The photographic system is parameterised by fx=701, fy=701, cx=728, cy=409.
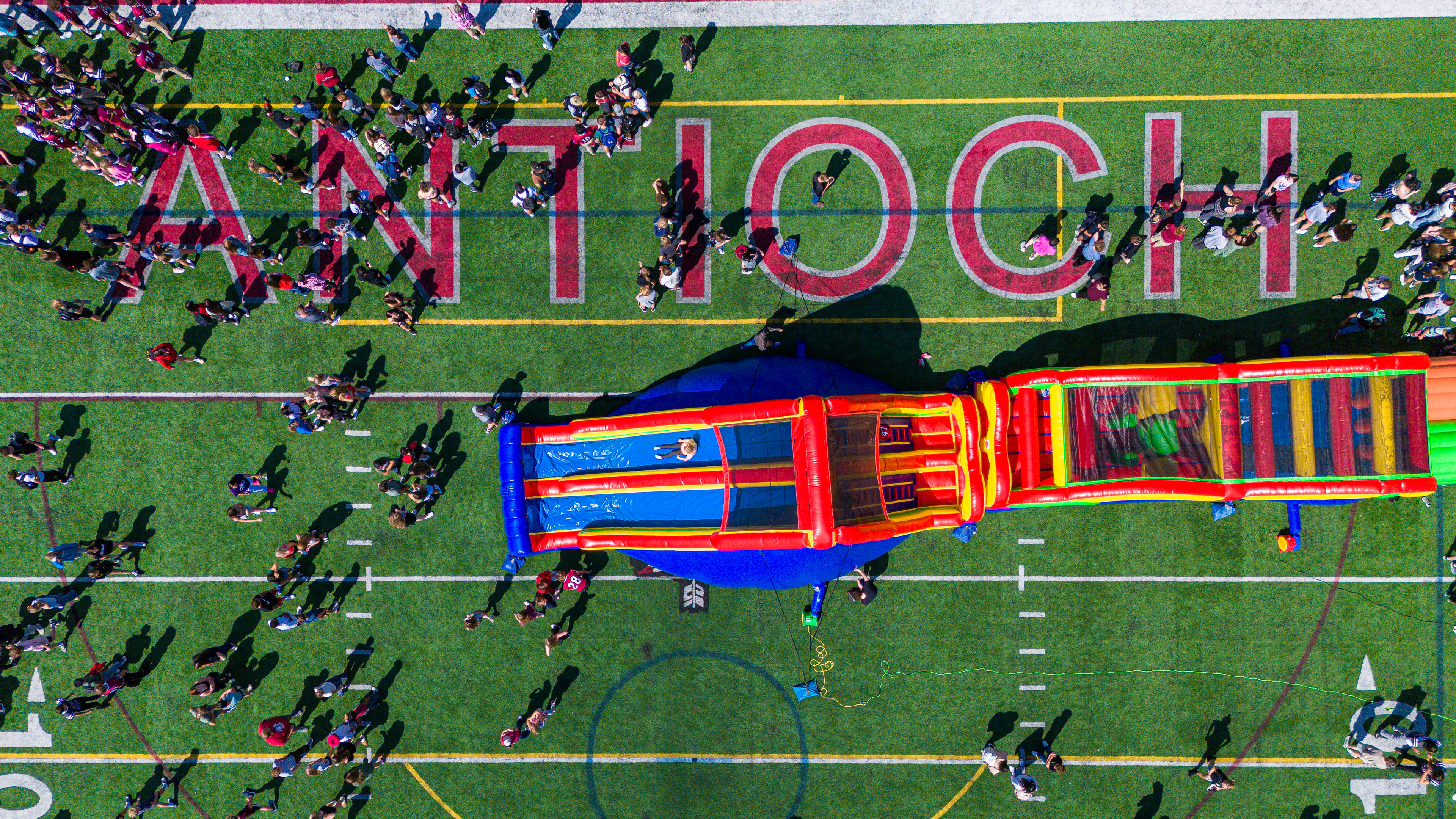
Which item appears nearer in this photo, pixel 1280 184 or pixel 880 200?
pixel 1280 184

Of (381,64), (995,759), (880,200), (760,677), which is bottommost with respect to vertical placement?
(995,759)

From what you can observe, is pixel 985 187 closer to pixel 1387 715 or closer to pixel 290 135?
pixel 1387 715

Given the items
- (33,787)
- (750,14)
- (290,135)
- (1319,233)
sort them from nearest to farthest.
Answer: (1319,233) → (750,14) → (290,135) → (33,787)

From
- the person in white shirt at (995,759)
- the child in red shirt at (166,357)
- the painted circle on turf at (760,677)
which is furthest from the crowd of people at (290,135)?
the person in white shirt at (995,759)

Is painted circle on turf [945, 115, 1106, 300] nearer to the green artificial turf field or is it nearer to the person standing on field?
the green artificial turf field

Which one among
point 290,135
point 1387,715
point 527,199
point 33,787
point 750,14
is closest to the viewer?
point 527,199

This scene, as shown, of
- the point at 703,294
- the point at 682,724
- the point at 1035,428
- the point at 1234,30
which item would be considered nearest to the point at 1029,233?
the point at 1035,428

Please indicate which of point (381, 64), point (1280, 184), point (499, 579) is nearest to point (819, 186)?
point (1280, 184)

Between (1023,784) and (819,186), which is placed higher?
(819,186)
